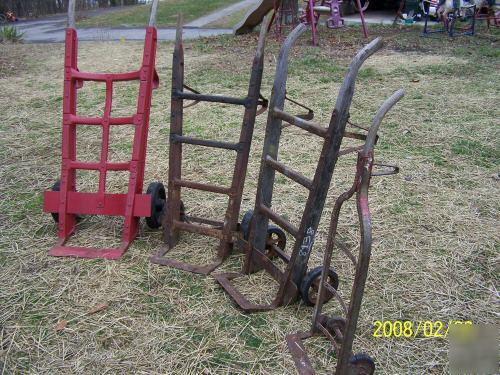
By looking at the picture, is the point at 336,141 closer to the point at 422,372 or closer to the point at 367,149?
the point at 367,149

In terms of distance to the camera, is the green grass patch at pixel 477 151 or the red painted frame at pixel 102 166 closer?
the red painted frame at pixel 102 166

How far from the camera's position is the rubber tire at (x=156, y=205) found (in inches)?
145

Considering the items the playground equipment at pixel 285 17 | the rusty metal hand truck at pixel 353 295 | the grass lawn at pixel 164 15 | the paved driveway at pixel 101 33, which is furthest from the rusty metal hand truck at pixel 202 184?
the grass lawn at pixel 164 15

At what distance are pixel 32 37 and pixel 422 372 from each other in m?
15.2

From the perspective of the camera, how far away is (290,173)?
286 cm

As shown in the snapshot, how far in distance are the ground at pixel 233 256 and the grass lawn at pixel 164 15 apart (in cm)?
1107

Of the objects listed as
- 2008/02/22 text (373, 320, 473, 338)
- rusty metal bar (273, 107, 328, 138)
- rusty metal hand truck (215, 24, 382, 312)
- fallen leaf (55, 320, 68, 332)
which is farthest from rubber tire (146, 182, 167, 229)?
2008/02/22 text (373, 320, 473, 338)

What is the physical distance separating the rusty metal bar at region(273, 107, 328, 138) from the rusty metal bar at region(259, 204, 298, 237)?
1.82ft

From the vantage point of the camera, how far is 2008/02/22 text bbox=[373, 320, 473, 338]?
110 inches

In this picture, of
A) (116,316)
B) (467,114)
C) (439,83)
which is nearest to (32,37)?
(439,83)

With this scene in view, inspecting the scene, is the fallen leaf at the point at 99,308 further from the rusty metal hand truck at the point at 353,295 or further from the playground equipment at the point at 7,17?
the playground equipment at the point at 7,17

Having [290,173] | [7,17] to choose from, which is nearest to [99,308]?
[290,173]

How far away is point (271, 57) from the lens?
33.0 ft

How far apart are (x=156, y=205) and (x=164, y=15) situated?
56.3 feet
